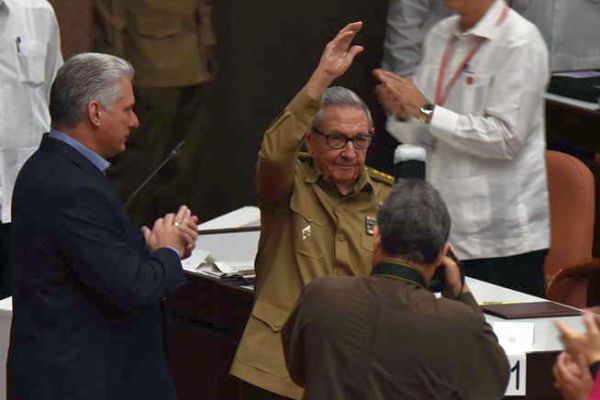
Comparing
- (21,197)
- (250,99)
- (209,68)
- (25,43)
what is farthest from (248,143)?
(21,197)

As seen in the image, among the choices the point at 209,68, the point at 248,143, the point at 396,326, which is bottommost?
the point at 248,143

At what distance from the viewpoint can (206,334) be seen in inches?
200

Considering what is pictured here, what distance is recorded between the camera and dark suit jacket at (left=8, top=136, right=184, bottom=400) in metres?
3.68

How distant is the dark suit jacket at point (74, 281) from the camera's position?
3678 mm

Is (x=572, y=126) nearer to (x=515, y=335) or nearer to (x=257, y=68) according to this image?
(x=257, y=68)

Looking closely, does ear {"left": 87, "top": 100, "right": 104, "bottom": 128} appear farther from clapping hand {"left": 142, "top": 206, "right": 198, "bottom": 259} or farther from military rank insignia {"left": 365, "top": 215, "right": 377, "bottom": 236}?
military rank insignia {"left": 365, "top": 215, "right": 377, "bottom": 236}

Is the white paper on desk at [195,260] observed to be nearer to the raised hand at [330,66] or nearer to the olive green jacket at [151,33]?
the raised hand at [330,66]

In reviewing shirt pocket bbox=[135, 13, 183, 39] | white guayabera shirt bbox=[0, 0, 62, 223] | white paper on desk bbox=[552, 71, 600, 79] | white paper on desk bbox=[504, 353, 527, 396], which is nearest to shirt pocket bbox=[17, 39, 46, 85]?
white guayabera shirt bbox=[0, 0, 62, 223]

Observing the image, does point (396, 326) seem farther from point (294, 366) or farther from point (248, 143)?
point (248, 143)

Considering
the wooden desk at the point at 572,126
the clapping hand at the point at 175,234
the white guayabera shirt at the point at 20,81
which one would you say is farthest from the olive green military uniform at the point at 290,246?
the wooden desk at the point at 572,126

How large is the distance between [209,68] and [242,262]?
179cm

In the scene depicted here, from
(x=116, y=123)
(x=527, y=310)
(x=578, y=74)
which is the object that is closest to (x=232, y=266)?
(x=527, y=310)

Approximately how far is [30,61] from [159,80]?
3.71ft

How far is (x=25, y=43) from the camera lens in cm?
549
